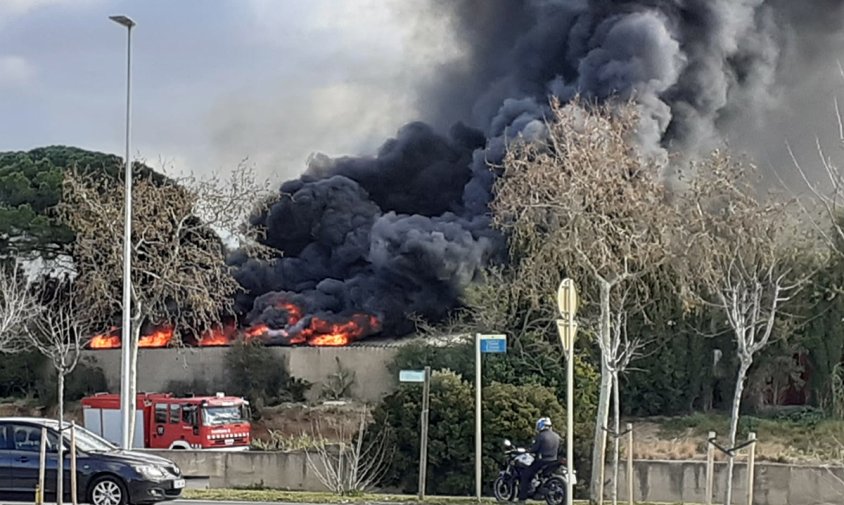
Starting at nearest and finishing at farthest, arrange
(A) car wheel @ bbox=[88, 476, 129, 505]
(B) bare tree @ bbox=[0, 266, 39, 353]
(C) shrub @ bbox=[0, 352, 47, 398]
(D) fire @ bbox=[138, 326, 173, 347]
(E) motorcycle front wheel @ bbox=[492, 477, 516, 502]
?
1. (A) car wheel @ bbox=[88, 476, 129, 505]
2. (E) motorcycle front wheel @ bbox=[492, 477, 516, 502]
3. (B) bare tree @ bbox=[0, 266, 39, 353]
4. (C) shrub @ bbox=[0, 352, 47, 398]
5. (D) fire @ bbox=[138, 326, 173, 347]

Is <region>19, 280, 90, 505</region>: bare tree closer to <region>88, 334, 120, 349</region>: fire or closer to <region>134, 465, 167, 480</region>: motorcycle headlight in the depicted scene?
<region>88, 334, 120, 349</region>: fire

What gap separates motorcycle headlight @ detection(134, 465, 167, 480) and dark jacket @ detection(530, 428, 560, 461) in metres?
6.69

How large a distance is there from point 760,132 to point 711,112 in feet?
8.64

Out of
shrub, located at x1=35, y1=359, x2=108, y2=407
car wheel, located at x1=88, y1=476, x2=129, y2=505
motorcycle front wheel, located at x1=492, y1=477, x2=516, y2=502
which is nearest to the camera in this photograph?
car wheel, located at x1=88, y1=476, x2=129, y2=505

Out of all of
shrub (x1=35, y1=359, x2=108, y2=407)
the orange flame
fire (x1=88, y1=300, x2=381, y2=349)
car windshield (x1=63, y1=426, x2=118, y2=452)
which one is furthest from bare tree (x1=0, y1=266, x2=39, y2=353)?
car windshield (x1=63, y1=426, x2=118, y2=452)

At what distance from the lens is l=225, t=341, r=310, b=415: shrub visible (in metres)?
45.9

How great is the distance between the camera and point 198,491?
2511cm

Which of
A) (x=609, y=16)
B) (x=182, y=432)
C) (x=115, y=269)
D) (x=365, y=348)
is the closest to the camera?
(x=115, y=269)

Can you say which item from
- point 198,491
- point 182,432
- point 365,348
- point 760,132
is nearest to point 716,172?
point 198,491

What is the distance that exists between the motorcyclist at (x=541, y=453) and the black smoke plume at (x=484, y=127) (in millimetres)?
28692

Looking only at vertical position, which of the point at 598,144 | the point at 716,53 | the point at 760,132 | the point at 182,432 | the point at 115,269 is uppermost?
the point at 716,53

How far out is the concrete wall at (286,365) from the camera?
152ft

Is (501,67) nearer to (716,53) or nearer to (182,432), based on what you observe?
(716,53)

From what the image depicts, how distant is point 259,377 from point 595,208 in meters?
26.4
